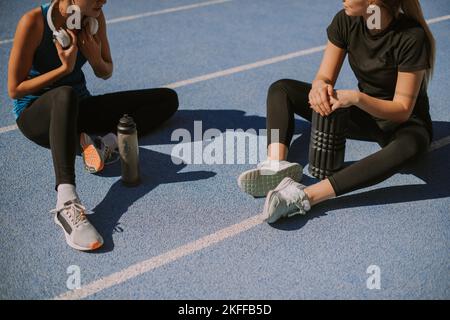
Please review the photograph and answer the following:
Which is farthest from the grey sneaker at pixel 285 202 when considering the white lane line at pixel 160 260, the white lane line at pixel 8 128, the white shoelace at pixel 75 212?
the white lane line at pixel 8 128

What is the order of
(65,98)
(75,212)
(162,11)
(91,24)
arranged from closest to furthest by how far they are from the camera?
(75,212) < (65,98) < (91,24) < (162,11)

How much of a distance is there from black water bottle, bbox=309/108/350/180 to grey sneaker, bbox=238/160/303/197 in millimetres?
222

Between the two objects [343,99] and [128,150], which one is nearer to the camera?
[343,99]

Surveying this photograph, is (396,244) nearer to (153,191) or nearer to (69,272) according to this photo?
(153,191)

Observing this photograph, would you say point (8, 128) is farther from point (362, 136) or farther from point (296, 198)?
point (362, 136)

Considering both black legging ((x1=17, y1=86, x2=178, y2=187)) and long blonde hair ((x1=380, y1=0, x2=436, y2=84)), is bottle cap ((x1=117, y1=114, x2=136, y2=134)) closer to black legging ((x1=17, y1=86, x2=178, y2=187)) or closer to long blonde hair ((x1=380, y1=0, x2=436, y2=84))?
black legging ((x1=17, y1=86, x2=178, y2=187))

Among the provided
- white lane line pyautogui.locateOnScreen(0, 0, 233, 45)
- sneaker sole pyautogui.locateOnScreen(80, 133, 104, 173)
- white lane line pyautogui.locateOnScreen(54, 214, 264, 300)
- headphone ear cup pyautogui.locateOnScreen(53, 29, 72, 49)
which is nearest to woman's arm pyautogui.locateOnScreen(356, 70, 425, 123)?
white lane line pyautogui.locateOnScreen(54, 214, 264, 300)


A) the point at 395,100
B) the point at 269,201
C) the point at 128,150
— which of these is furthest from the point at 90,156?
the point at 395,100

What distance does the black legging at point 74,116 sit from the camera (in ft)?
12.1

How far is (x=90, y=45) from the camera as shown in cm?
412

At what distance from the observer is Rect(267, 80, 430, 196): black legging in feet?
12.1

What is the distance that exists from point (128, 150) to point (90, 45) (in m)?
0.94

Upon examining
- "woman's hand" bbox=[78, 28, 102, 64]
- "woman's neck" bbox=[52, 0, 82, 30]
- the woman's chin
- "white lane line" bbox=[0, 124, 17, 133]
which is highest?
the woman's chin

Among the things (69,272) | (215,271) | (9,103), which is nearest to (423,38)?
(215,271)
